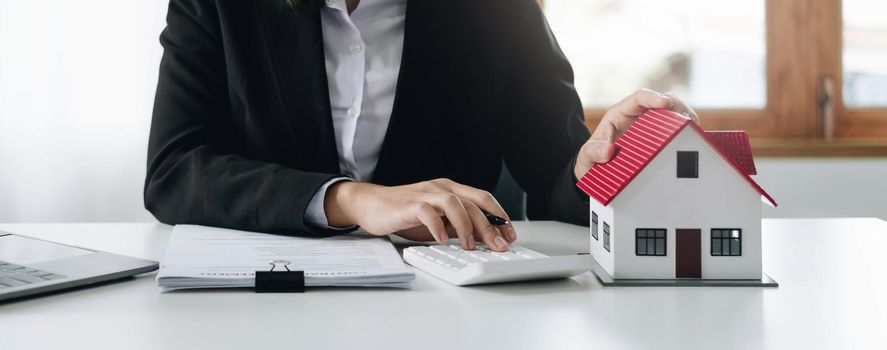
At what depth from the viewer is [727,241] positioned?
2.65 feet

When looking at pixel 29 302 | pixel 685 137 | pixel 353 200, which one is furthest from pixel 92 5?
pixel 685 137

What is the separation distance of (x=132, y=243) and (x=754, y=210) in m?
0.68

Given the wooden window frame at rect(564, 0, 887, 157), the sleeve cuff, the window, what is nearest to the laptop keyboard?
the sleeve cuff

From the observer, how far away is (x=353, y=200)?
1005mm

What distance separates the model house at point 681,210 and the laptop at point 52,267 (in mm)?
433

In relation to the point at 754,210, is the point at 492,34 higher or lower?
higher

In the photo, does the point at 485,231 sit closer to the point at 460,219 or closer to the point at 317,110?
the point at 460,219

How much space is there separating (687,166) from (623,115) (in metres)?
0.16

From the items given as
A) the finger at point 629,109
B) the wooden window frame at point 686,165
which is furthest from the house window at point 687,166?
the finger at point 629,109

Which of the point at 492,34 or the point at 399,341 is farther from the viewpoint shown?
the point at 492,34

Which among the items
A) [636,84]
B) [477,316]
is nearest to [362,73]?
[477,316]

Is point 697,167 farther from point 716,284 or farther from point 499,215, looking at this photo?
point 499,215

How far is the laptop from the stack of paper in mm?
42

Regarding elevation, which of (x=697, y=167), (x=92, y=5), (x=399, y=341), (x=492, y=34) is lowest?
(x=399, y=341)
